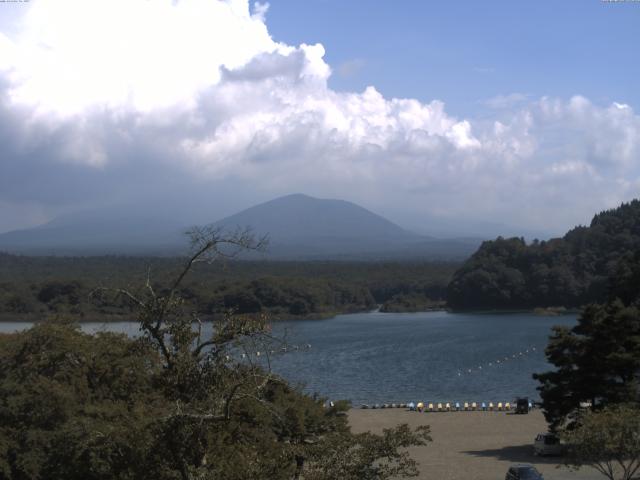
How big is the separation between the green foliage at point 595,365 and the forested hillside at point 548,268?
46.3 meters

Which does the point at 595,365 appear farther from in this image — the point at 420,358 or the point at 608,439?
the point at 420,358

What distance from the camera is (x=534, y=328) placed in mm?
50906

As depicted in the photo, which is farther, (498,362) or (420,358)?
(420,358)

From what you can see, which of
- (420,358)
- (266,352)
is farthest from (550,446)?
(420,358)

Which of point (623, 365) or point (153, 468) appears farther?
point (623, 365)

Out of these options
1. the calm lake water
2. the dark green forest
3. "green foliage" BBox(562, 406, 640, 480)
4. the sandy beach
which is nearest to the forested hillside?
the calm lake water

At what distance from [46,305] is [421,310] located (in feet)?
99.3

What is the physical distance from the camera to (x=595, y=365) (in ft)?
50.4

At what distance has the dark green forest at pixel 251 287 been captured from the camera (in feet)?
179

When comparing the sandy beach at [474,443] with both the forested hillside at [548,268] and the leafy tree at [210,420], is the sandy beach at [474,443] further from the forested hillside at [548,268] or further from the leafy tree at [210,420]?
the forested hillside at [548,268]

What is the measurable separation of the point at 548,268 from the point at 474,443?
161ft

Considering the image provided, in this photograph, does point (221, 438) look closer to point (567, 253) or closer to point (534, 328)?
point (534, 328)

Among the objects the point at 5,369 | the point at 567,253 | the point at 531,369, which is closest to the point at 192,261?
the point at 5,369

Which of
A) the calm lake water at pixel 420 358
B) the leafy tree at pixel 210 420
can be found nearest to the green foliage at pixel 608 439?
the leafy tree at pixel 210 420
